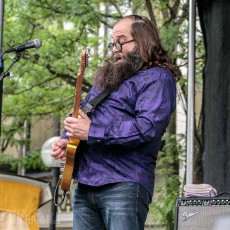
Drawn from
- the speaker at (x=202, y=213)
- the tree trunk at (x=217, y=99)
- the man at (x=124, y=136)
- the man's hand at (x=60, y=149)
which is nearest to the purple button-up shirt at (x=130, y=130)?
the man at (x=124, y=136)

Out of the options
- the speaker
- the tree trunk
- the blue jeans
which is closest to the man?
the blue jeans

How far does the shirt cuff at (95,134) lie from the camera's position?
2.62 metres

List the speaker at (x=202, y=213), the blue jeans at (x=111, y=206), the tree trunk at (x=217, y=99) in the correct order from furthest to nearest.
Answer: the tree trunk at (x=217, y=99) < the speaker at (x=202, y=213) < the blue jeans at (x=111, y=206)

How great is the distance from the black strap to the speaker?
25.0 inches

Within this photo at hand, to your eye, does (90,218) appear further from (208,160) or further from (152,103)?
(208,160)

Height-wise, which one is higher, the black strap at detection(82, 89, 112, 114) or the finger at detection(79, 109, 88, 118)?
the black strap at detection(82, 89, 112, 114)

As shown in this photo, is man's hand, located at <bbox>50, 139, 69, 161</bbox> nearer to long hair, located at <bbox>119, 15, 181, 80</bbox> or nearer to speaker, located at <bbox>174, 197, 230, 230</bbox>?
long hair, located at <bbox>119, 15, 181, 80</bbox>

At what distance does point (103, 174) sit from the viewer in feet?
8.70

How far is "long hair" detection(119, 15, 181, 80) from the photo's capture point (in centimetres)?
281

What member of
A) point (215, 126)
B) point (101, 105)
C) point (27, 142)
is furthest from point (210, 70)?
point (27, 142)

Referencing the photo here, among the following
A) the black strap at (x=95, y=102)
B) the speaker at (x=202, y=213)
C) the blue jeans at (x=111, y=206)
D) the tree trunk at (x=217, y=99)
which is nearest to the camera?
the blue jeans at (x=111, y=206)

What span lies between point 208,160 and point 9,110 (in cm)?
603

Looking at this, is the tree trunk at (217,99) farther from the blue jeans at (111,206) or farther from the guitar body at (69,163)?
the guitar body at (69,163)

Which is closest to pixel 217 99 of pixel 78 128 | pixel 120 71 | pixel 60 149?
pixel 120 71
